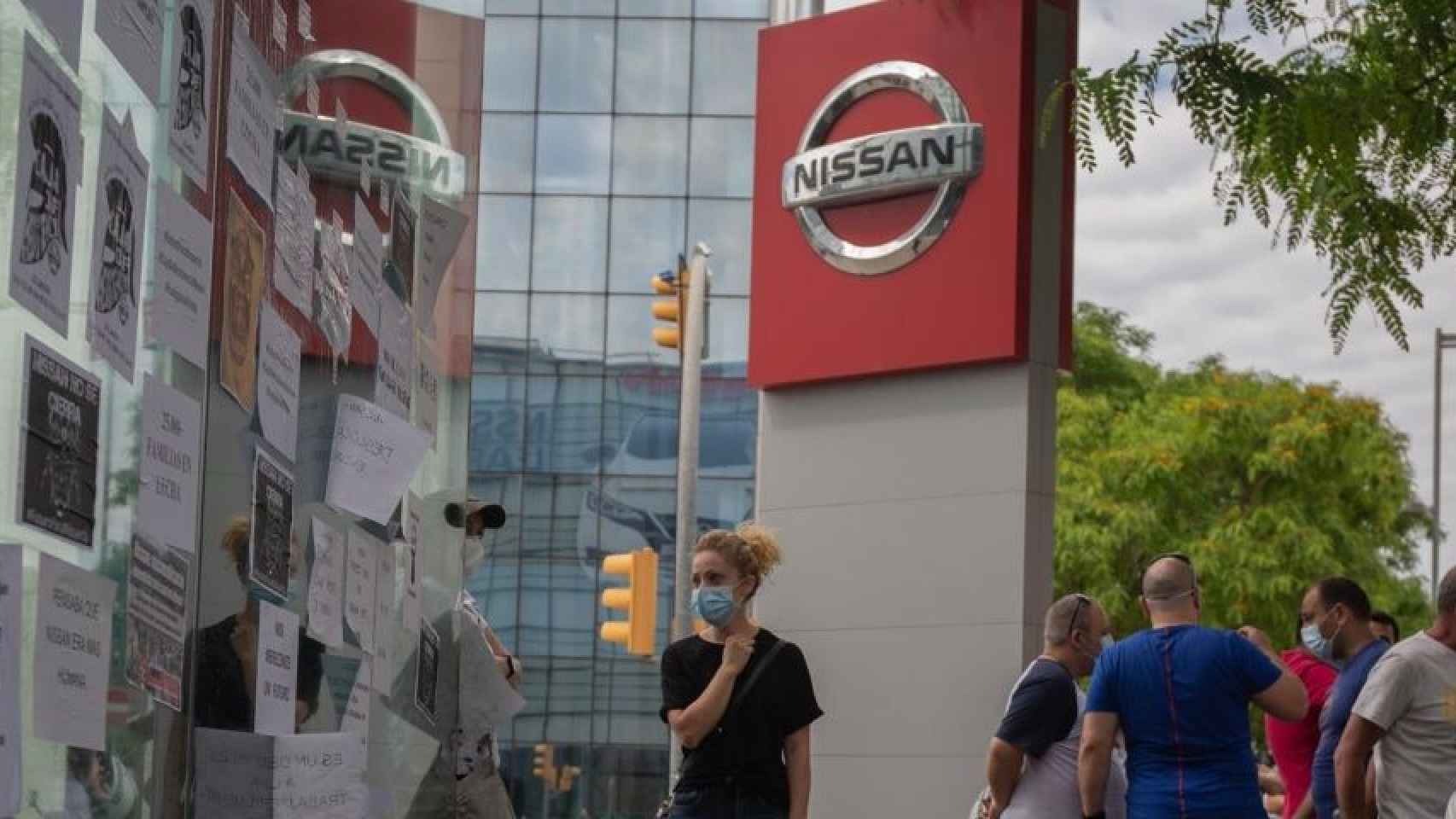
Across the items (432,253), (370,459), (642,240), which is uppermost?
(642,240)

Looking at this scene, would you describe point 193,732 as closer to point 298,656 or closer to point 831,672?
point 298,656

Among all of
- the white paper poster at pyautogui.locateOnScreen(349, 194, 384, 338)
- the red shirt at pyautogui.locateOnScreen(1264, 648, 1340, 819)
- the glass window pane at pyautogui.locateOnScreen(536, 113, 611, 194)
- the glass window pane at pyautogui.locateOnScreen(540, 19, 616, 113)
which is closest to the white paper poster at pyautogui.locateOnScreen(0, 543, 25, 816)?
→ the white paper poster at pyautogui.locateOnScreen(349, 194, 384, 338)

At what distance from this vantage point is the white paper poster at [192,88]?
10.1 ft

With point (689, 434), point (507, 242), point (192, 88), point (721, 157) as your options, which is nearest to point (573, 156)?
point (507, 242)

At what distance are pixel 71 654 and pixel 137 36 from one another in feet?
2.46

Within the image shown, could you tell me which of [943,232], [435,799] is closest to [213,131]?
[435,799]

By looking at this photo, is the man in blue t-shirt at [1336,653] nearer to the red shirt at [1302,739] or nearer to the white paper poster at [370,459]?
the red shirt at [1302,739]

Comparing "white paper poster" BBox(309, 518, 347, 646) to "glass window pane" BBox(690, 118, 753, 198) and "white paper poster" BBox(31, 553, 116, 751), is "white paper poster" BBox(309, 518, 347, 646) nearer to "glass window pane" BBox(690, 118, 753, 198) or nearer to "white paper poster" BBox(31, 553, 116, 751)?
"white paper poster" BBox(31, 553, 116, 751)

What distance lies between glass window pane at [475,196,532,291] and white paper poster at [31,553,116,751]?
4423cm

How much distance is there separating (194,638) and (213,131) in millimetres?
688

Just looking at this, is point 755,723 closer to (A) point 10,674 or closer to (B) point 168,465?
(B) point 168,465

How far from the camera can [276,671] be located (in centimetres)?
359

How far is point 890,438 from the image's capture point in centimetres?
1586

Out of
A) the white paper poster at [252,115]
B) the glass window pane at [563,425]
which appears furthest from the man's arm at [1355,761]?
the glass window pane at [563,425]
